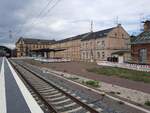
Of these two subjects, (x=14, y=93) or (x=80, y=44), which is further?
(x=80, y=44)

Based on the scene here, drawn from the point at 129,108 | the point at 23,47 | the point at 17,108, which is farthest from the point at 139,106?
the point at 23,47

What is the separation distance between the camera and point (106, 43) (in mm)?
61156

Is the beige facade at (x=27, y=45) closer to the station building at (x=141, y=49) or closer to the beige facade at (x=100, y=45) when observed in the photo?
the beige facade at (x=100, y=45)

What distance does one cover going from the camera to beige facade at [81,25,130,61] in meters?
61.3

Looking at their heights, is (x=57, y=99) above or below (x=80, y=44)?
below

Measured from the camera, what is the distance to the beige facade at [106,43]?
61.3 metres

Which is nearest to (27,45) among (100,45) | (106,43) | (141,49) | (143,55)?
(100,45)

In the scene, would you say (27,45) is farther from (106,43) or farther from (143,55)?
(143,55)

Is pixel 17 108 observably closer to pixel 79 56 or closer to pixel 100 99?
pixel 100 99

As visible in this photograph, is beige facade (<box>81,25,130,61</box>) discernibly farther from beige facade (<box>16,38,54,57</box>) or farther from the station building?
beige facade (<box>16,38,54,57</box>)

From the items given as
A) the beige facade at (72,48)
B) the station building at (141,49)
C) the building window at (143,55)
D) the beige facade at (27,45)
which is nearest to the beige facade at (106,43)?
the beige facade at (72,48)

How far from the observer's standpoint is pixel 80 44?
77.3m

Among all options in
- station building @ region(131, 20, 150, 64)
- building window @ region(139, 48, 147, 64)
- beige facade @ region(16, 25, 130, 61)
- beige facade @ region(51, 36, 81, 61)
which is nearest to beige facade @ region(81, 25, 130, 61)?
beige facade @ region(16, 25, 130, 61)

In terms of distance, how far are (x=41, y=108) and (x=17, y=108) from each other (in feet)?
3.06
